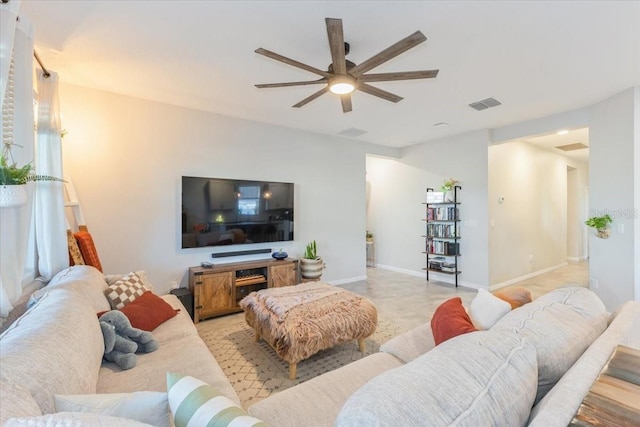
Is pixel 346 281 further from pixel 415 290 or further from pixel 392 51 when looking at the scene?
pixel 392 51

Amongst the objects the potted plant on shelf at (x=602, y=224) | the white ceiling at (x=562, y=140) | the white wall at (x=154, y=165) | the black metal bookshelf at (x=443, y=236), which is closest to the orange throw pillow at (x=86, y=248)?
the white wall at (x=154, y=165)

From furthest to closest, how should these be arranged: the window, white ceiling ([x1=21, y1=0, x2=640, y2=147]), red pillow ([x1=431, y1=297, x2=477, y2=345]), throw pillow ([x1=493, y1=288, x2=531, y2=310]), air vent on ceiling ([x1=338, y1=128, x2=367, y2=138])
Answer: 1. air vent on ceiling ([x1=338, y1=128, x2=367, y2=138])
2. the window
3. white ceiling ([x1=21, y1=0, x2=640, y2=147])
4. throw pillow ([x1=493, y1=288, x2=531, y2=310])
5. red pillow ([x1=431, y1=297, x2=477, y2=345])

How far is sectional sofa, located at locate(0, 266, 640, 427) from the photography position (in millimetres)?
649

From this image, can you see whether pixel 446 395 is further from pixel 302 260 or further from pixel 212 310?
pixel 302 260

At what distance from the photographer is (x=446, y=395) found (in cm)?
66

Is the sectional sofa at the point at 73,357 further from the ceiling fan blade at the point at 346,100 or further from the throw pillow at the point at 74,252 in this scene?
the ceiling fan blade at the point at 346,100

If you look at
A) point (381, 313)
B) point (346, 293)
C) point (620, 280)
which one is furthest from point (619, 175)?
point (346, 293)

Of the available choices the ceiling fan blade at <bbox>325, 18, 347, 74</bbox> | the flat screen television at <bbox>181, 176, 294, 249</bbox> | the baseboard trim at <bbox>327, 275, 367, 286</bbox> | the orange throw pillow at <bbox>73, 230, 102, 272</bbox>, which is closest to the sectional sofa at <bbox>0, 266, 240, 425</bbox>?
the orange throw pillow at <bbox>73, 230, 102, 272</bbox>

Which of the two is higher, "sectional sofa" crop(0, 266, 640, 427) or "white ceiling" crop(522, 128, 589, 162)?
"white ceiling" crop(522, 128, 589, 162)

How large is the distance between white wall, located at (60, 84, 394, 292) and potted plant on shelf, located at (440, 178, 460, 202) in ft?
7.83

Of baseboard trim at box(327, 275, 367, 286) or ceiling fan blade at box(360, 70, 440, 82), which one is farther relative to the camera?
baseboard trim at box(327, 275, 367, 286)

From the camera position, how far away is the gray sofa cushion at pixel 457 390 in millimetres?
610

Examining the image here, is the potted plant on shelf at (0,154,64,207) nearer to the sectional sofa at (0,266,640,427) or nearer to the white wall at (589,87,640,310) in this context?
the sectional sofa at (0,266,640,427)

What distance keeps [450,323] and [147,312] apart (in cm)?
201
